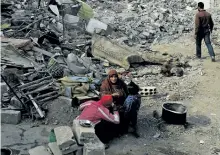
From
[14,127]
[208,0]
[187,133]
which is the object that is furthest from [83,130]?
[208,0]

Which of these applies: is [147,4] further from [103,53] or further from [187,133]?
[187,133]

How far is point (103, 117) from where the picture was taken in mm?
7668

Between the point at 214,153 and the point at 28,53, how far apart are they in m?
5.35

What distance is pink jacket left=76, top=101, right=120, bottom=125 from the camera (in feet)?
24.9

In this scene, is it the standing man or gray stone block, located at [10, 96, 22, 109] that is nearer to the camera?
gray stone block, located at [10, 96, 22, 109]

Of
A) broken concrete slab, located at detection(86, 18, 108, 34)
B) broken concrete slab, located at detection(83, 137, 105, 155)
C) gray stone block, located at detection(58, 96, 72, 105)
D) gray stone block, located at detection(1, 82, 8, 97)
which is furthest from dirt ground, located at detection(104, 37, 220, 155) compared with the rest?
broken concrete slab, located at detection(86, 18, 108, 34)

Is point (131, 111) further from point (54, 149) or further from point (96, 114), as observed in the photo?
point (54, 149)

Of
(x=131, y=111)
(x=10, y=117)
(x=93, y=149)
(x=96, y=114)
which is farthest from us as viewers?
(x=10, y=117)

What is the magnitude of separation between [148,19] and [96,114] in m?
11.0

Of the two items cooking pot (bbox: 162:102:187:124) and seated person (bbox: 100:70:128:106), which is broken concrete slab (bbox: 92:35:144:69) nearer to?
cooking pot (bbox: 162:102:187:124)

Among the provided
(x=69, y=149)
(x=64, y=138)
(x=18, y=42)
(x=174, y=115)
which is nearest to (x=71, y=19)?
(x=18, y=42)

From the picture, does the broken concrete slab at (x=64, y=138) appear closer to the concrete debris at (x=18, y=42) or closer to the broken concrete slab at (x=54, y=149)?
the broken concrete slab at (x=54, y=149)

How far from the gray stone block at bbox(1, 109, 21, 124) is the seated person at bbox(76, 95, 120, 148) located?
52.1 inches

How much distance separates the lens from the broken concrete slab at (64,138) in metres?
6.48
